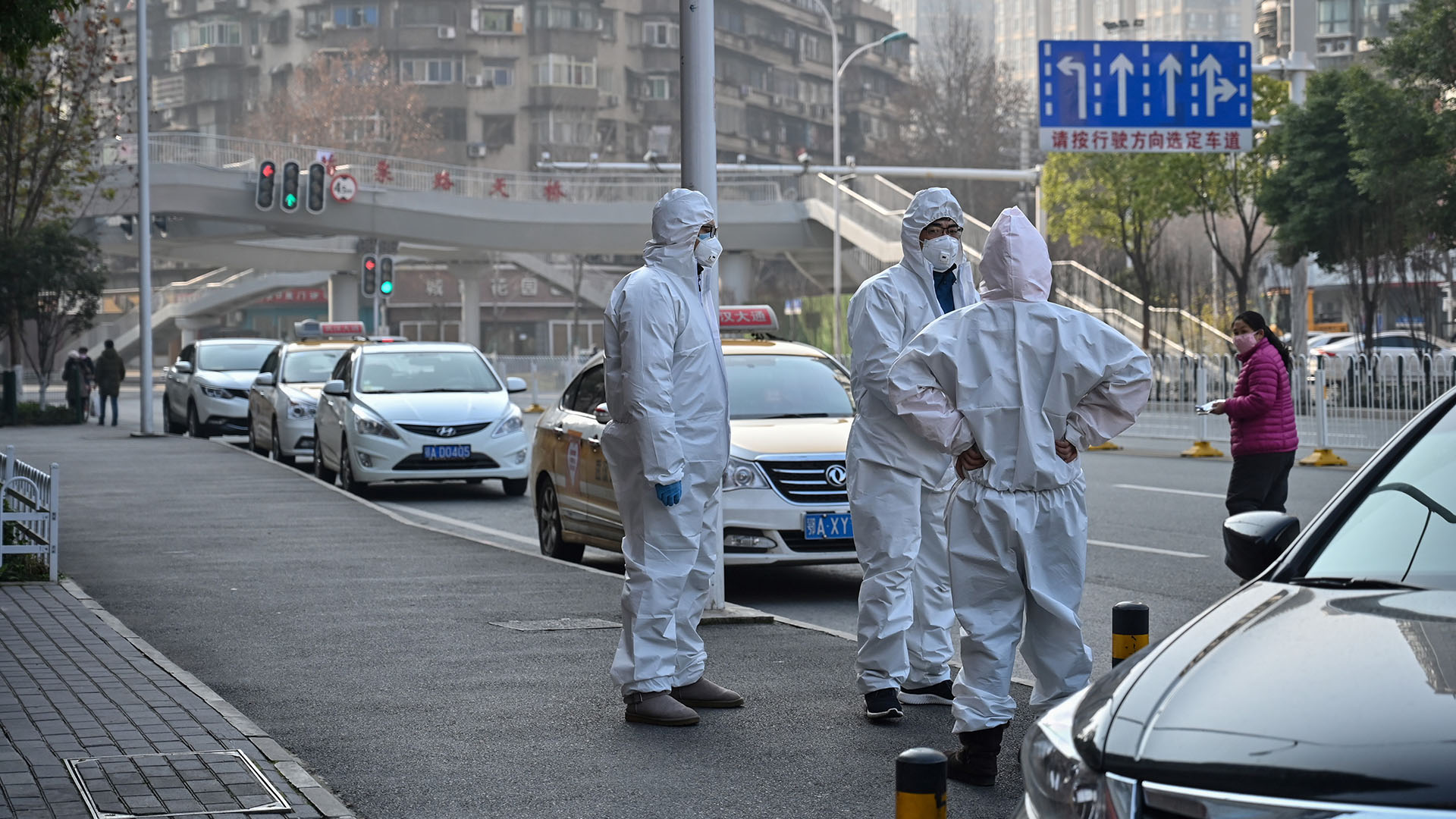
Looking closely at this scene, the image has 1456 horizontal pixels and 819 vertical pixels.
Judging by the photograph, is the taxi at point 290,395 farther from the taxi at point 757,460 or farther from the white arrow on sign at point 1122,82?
the white arrow on sign at point 1122,82

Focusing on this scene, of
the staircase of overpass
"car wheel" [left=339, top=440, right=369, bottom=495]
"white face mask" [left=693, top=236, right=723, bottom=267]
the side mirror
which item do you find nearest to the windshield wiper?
the side mirror

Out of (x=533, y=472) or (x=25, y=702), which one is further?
(x=533, y=472)

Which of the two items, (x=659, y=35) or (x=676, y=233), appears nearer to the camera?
(x=676, y=233)

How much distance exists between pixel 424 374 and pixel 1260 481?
32.3ft

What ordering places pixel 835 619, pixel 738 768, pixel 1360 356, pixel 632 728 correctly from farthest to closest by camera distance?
1. pixel 1360 356
2. pixel 835 619
3. pixel 632 728
4. pixel 738 768

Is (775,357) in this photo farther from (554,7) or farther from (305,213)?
(554,7)

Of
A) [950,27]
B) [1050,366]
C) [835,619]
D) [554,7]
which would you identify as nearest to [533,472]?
[835,619]

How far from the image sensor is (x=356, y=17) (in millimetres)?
91625

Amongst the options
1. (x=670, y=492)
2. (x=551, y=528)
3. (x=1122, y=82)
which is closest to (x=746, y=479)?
(x=551, y=528)

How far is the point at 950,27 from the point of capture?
254ft

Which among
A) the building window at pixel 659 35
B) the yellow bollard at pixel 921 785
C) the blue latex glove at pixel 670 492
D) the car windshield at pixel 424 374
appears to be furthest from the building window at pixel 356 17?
the yellow bollard at pixel 921 785

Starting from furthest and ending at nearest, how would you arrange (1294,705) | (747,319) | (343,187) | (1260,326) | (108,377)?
(343,187) → (108,377) → (747,319) → (1260,326) → (1294,705)

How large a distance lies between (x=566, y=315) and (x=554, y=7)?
16765mm

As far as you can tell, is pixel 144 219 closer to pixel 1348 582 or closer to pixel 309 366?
pixel 309 366
